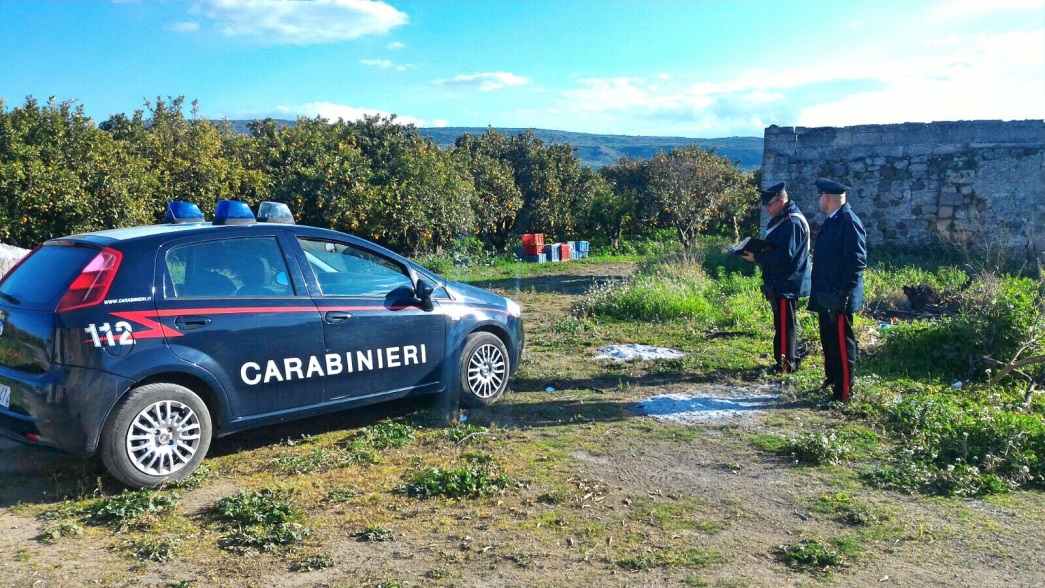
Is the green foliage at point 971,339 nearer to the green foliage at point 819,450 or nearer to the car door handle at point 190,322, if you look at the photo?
the green foliage at point 819,450

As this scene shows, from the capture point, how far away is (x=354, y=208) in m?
15.4

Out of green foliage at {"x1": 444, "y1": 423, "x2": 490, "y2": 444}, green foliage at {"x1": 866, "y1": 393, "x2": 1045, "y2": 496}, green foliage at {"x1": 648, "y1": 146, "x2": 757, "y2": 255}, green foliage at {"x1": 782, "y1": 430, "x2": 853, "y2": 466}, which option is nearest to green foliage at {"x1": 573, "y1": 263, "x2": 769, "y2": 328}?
green foliage at {"x1": 866, "y1": 393, "x2": 1045, "y2": 496}

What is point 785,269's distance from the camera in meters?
7.34

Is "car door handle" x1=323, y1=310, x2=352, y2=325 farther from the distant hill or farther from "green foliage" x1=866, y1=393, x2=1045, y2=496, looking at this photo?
the distant hill

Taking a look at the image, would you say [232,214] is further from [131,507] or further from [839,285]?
[839,285]

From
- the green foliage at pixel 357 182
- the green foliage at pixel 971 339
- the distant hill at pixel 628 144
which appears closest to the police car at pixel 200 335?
the green foliage at pixel 971 339

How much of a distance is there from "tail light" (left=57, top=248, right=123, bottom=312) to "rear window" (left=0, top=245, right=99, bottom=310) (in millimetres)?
43

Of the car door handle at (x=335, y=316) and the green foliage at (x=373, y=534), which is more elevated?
the car door handle at (x=335, y=316)

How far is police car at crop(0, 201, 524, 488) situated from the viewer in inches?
175

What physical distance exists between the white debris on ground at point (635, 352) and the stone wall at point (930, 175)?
8.99 metres

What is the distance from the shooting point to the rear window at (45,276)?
4539mm

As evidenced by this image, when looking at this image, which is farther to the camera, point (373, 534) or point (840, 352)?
point (840, 352)

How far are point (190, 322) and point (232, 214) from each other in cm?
106

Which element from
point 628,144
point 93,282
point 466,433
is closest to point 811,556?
point 466,433
